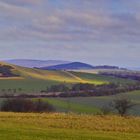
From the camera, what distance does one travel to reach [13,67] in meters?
166

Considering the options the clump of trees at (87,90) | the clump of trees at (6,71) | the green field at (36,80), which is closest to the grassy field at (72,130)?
the clump of trees at (87,90)

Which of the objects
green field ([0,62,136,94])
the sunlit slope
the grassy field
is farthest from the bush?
the sunlit slope

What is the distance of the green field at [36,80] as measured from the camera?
125m

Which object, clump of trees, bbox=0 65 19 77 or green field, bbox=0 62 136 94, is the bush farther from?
clump of trees, bbox=0 65 19 77

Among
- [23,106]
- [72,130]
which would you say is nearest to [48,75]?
[23,106]

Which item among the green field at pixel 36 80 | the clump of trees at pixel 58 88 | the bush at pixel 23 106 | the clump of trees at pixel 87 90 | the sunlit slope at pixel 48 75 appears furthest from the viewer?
the sunlit slope at pixel 48 75

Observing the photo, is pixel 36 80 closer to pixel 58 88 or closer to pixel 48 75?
pixel 48 75

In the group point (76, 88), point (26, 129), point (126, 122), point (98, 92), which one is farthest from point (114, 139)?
point (76, 88)

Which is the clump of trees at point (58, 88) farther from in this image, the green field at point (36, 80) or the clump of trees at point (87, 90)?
the green field at point (36, 80)

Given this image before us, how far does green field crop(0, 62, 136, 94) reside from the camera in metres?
125

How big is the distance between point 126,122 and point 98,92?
2997 inches

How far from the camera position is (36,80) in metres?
146

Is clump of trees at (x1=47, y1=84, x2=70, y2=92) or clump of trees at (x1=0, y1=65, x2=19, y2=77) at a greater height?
clump of trees at (x1=0, y1=65, x2=19, y2=77)

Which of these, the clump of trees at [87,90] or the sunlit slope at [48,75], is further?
the sunlit slope at [48,75]
